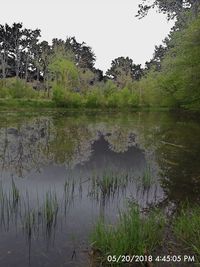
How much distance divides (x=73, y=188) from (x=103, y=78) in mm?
94882

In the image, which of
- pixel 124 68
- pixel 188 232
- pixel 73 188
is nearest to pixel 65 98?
pixel 73 188

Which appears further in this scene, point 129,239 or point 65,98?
point 65,98

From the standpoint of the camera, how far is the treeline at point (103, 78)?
26.5 meters

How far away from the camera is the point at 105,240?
489 centimetres

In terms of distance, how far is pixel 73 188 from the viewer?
868 centimetres

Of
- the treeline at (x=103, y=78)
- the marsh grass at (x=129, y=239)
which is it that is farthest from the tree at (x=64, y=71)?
the marsh grass at (x=129, y=239)

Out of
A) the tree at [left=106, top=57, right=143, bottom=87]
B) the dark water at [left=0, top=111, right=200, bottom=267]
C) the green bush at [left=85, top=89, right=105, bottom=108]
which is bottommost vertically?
the dark water at [left=0, top=111, right=200, bottom=267]

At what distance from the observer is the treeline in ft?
86.8

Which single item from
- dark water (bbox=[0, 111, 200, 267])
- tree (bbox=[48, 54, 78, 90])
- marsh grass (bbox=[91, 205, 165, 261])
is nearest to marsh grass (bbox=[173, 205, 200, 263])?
marsh grass (bbox=[91, 205, 165, 261])

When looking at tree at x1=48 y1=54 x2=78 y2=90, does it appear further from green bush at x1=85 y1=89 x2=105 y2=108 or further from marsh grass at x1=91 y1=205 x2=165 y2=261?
marsh grass at x1=91 y1=205 x2=165 y2=261

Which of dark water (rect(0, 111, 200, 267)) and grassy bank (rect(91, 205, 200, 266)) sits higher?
grassy bank (rect(91, 205, 200, 266))

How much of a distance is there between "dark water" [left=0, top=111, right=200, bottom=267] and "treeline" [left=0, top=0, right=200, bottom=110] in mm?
8331

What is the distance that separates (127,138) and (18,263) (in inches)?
690

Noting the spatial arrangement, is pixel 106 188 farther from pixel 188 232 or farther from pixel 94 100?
pixel 94 100
